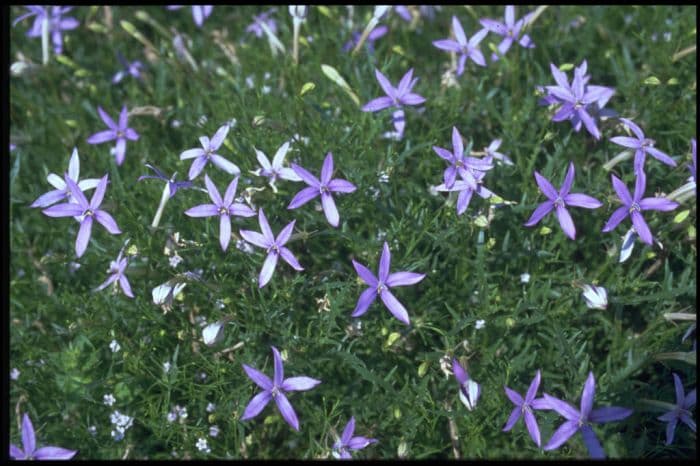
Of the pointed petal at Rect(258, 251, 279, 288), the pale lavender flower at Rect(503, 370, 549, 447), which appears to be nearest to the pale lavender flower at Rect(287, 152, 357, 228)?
the pointed petal at Rect(258, 251, 279, 288)

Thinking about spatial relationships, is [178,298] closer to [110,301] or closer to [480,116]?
[110,301]

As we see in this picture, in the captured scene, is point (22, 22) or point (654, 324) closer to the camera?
point (654, 324)

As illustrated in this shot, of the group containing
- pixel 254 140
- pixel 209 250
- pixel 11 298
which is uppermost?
pixel 254 140

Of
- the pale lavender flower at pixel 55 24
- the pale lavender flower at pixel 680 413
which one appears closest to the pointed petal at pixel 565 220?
the pale lavender flower at pixel 680 413

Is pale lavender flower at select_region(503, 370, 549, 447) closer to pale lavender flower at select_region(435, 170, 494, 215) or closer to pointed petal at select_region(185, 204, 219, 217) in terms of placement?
pale lavender flower at select_region(435, 170, 494, 215)

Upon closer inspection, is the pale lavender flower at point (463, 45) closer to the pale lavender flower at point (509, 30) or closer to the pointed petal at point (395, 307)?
the pale lavender flower at point (509, 30)

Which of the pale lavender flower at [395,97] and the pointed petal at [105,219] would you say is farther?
the pale lavender flower at [395,97]

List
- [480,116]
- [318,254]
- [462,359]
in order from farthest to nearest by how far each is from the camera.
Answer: [480,116]
[318,254]
[462,359]
